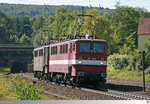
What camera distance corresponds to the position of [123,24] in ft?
253

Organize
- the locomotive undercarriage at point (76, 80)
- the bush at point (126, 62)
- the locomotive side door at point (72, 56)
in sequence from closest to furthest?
the locomotive side door at point (72, 56), the locomotive undercarriage at point (76, 80), the bush at point (126, 62)

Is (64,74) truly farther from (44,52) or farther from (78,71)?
(44,52)

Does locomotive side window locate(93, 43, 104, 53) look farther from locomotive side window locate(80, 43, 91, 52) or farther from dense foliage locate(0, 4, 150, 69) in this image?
dense foliage locate(0, 4, 150, 69)

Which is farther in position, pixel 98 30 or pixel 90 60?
pixel 98 30

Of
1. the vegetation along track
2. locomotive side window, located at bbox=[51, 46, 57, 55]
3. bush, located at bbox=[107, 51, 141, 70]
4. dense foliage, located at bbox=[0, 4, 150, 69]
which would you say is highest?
dense foliage, located at bbox=[0, 4, 150, 69]


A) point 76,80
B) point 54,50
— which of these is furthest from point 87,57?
point 54,50

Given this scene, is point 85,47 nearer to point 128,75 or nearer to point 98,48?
point 98,48

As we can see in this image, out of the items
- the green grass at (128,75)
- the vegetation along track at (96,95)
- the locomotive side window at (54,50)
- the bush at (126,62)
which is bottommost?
the green grass at (128,75)

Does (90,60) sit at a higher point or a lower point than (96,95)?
higher

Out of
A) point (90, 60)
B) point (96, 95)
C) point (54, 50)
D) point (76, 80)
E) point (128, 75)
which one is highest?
point (54, 50)

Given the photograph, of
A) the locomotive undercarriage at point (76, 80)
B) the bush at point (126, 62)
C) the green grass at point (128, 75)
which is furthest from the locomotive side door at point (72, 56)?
the bush at point (126, 62)

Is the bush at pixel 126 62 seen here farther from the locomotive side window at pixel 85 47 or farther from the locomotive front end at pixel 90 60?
the locomotive side window at pixel 85 47

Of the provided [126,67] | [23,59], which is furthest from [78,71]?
[23,59]

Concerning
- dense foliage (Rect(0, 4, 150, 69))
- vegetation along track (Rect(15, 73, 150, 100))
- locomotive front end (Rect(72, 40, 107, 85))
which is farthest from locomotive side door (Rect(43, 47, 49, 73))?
vegetation along track (Rect(15, 73, 150, 100))
